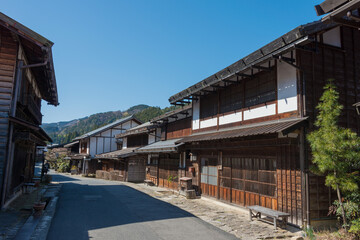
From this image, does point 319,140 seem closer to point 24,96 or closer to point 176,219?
point 176,219

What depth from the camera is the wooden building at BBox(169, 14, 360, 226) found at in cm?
848

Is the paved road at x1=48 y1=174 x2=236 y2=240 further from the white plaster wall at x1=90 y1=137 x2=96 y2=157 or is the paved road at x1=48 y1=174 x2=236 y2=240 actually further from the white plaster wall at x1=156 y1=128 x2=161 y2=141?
the white plaster wall at x1=90 y1=137 x2=96 y2=157

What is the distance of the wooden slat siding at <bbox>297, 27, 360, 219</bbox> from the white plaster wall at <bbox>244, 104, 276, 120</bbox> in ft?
5.10

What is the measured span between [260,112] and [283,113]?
134cm

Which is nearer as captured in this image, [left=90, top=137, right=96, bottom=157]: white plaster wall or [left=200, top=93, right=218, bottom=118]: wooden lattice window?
[left=200, top=93, right=218, bottom=118]: wooden lattice window

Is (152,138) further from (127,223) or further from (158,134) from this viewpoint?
(127,223)

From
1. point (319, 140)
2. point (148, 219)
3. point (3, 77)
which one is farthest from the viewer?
point (3, 77)

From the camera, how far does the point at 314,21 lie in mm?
8375

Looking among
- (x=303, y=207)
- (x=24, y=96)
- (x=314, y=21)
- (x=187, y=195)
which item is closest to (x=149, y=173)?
(x=187, y=195)

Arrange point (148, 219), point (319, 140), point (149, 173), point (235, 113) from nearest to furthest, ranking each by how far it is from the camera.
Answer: point (319, 140), point (148, 219), point (235, 113), point (149, 173)

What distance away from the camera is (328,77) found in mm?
9461

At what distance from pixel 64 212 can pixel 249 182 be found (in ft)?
26.7

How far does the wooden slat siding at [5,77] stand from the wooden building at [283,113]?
354 inches

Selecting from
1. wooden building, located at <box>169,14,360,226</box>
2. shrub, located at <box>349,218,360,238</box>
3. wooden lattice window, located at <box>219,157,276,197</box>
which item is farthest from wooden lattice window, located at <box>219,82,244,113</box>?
shrub, located at <box>349,218,360,238</box>
